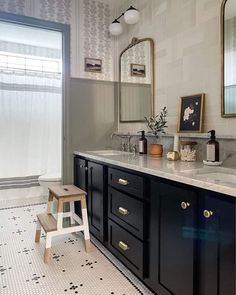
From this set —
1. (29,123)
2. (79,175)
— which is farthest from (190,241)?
(29,123)

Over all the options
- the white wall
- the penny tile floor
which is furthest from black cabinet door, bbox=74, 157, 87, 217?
the white wall

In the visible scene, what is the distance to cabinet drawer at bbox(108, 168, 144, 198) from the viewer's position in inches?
65.7

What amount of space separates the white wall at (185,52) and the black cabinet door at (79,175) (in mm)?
929

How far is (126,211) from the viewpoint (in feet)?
6.03

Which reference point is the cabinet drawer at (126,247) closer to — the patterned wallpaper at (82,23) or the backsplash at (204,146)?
the backsplash at (204,146)

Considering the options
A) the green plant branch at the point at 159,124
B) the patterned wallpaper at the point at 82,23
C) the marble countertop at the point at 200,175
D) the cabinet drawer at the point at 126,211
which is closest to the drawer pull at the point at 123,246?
the cabinet drawer at the point at 126,211

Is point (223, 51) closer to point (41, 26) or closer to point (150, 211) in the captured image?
point (150, 211)

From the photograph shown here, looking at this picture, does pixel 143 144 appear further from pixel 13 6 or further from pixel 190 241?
pixel 13 6

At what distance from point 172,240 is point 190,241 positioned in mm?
149

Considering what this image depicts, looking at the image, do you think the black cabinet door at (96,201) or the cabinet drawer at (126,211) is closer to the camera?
the cabinet drawer at (126,211)

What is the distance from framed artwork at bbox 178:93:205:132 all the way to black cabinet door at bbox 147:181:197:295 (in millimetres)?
737

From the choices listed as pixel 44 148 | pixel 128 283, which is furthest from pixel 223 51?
pixel 44 148

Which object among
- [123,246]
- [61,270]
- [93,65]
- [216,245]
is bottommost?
[61,270]

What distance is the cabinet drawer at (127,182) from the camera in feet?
5.47
